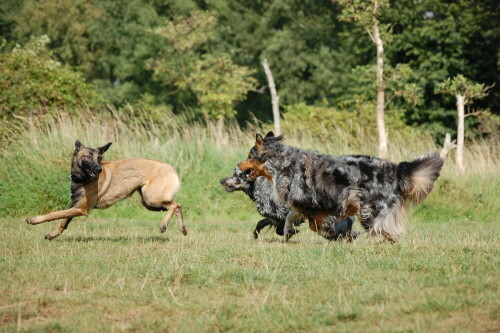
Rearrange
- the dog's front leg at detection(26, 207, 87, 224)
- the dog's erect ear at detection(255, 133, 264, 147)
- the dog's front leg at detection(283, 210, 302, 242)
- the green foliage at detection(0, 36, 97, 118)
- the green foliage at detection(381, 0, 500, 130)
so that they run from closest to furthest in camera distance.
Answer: the dog's front leg at detection(26, 207, 87, 224), the dog's erect ear at detection(255, 133, 264, 147), the dog's front leg at detection(283, 210, 302, 242), the green foliage at detection(0, 36, 97, 118), the green foliage at detection(381, 0, 500, 130)

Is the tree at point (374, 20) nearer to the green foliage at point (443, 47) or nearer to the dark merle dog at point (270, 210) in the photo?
the dark merle dog at point (270, 210)

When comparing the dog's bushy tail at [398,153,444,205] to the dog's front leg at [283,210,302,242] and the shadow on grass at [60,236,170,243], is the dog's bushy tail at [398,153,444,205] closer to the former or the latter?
the dog's front leg at [283,210,302,242]

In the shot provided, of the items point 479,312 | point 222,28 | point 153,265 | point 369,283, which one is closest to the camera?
point 479,312

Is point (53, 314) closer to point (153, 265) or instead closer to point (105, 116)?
point (153, 265)

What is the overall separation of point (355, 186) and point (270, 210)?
1.84m

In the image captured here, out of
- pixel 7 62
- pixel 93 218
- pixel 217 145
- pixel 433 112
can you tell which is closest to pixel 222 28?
pixel 433 112

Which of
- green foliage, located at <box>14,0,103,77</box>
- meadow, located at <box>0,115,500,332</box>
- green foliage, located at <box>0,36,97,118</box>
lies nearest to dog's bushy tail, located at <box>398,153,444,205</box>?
meadow, located at <box>0,115,500,332</box>

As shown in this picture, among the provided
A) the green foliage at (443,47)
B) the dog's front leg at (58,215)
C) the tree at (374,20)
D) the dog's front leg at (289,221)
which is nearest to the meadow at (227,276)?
the dog's front leg at (289,221)

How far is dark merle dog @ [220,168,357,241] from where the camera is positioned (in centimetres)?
931

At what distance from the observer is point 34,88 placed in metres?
17.9

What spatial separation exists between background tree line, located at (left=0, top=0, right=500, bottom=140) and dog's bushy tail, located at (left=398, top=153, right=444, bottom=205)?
33.0 feet

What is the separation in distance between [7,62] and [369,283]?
1554cm

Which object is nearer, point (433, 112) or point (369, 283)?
point (369, 283)

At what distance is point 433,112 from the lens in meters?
27.8
